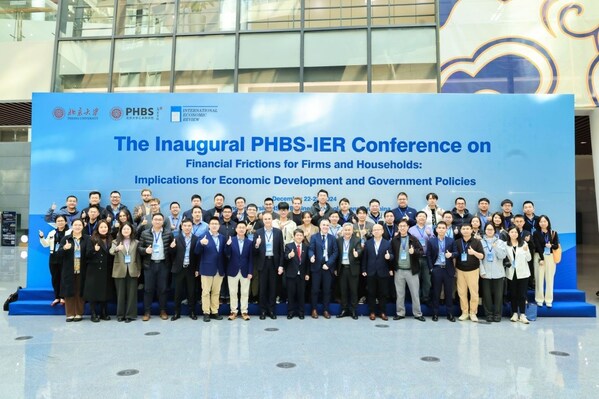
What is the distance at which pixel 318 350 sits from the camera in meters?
4.32

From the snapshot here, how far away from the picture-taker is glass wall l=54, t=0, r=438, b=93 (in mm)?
8125

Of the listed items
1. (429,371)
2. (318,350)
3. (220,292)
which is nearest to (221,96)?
(220,292)

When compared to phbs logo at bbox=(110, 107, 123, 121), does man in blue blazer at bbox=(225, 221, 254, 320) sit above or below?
below

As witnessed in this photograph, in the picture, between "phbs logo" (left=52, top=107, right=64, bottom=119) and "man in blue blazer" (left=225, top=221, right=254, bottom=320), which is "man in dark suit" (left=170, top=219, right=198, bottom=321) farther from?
"phbs logo" (left=52, top=107, right=64, bottom=119)

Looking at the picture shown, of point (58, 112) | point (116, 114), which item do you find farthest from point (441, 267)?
point (58, 112)

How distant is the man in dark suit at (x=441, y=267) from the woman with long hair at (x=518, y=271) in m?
0.73

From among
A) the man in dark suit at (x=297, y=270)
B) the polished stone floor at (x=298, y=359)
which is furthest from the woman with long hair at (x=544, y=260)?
the man in dark suit at (x=297, y=270)

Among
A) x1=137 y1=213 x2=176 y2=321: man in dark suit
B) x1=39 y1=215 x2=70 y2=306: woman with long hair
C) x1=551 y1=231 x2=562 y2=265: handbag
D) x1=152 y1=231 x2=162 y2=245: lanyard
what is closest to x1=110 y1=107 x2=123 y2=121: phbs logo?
x1=39 y1=215 x2=70 y2=306: woman with long hair

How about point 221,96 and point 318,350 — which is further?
point 221,96

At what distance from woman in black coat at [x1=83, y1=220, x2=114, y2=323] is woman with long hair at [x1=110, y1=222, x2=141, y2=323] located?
0.10m

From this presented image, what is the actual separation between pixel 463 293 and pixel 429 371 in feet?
7.50

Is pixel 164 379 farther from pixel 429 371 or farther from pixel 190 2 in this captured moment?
pixel 190 2

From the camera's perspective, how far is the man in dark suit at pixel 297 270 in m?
5.77

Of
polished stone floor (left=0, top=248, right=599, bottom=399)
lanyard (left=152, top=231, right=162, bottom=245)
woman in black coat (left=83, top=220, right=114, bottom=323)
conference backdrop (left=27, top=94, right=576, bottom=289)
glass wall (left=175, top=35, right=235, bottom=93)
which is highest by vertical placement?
glass wall (left=175, top=35, right=235, bottom=93)
